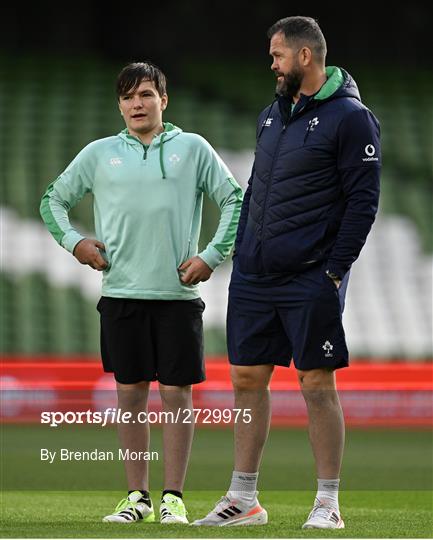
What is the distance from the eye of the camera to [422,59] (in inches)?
640

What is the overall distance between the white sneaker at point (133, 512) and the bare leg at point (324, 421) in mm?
593

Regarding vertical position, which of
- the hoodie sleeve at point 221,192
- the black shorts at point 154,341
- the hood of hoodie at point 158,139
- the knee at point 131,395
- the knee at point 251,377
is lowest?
the knee at point 131,395

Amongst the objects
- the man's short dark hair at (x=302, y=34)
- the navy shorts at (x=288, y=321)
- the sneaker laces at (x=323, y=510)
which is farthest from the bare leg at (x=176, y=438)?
the man's short dark hair at (x=302, y=34)

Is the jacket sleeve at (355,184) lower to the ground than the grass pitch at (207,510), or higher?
higher

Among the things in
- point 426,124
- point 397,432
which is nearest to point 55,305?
point 397,432

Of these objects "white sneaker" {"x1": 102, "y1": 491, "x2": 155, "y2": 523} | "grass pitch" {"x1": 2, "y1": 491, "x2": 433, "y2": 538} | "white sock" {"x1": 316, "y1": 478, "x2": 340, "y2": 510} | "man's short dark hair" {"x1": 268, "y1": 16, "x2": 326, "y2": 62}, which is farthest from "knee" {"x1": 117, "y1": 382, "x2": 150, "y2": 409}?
"man's short dark hair" {"x1": 268, "y1": 16, "x2": 326, "y2": 62}

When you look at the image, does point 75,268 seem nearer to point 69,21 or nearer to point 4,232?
point 4,232

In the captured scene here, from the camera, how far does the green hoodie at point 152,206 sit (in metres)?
4.82

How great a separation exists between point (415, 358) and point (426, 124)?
4.37m

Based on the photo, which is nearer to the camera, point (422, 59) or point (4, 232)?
point (4, 232)

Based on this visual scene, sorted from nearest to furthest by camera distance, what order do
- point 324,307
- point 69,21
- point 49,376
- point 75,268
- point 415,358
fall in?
point 324,307, point 49,376, point 415,358, point 75,268, point 69,21

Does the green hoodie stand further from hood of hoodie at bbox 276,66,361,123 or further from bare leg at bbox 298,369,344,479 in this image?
bare leg at bbox 298,369,344,479

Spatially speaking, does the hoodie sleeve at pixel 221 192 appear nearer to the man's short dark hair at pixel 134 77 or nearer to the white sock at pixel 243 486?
the man's short dark hair at pixel 134 77

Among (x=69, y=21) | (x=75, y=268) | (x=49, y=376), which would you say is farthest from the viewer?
(x=69, y=21)
